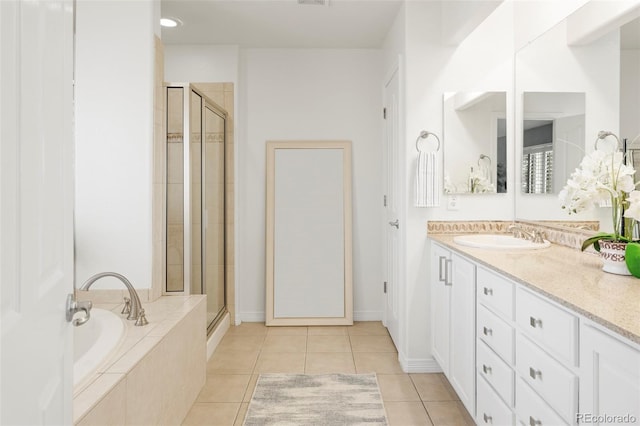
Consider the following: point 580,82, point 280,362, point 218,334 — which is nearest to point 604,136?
point 580,82

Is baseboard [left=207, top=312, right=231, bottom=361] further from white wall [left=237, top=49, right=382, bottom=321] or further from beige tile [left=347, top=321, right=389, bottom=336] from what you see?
beige tile [left=347, top=321, right=389, bottom=336]

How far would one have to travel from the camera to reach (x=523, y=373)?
1.57m

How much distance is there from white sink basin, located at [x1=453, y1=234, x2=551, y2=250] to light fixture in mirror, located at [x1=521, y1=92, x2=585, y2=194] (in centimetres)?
33

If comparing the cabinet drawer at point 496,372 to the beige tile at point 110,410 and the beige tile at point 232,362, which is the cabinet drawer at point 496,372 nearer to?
the beige tile at point 110,410

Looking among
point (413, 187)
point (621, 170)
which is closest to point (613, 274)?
point (621, 170)

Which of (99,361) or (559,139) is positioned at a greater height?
(559,139)

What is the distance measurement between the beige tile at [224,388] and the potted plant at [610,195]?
6.67ft

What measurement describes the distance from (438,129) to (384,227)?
3.91 ft

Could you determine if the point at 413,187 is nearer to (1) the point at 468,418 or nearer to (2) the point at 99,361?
(1) the point at 468,418

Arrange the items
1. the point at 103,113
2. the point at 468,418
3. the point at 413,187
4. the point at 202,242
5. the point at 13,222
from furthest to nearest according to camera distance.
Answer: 1. the point at 202,242
2. the point at 413,187
3. the point at 103,113
4. the point at 468,418
5. the point at 13,222

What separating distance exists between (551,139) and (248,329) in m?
2.79

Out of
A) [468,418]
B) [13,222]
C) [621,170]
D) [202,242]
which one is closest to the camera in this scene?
[13,222]

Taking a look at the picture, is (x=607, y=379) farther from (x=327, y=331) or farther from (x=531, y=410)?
(x=327, y=331)

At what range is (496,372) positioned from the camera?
71.2 inches
